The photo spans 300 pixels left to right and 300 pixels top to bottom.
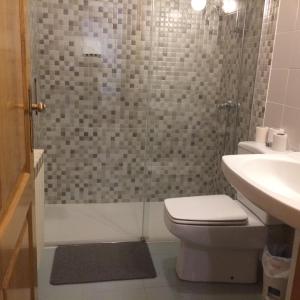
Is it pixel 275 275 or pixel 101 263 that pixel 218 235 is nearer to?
pixel 275 275

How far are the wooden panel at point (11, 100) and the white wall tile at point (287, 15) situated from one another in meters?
1.39

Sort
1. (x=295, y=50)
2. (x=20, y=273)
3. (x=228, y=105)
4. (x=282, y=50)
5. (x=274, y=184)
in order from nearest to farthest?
(x=20, y=273), (x=274, y=184), (x=295, y=50), (x=282, y=50), (x=228, y=105)

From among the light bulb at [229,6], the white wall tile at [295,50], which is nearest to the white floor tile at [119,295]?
the white wall tile at [295,50]

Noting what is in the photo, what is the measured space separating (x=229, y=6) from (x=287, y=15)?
2.49 feet

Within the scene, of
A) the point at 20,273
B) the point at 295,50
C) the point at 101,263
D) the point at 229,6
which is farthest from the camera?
the point at 229,6

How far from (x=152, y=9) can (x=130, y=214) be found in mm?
1591

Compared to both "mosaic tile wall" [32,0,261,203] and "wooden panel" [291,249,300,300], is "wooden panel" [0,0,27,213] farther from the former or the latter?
"mosaic tile wall" [32,0,261,203]

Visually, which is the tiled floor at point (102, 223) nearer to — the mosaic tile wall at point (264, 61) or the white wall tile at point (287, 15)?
the mosaic tile wall at point (264, 61)

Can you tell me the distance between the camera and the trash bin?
1.62 meters

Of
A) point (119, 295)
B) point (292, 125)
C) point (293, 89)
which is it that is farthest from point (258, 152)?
point (119, 295)

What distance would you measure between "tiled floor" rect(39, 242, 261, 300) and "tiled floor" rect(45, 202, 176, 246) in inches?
15.4

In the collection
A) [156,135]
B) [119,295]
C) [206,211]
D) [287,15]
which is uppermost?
[287,15]

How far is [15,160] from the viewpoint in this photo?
1029mm

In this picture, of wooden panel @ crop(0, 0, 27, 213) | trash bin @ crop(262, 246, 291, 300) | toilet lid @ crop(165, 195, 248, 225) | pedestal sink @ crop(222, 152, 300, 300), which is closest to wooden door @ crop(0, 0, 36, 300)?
wooden panel @ crop(0, 0, 27, 213)
